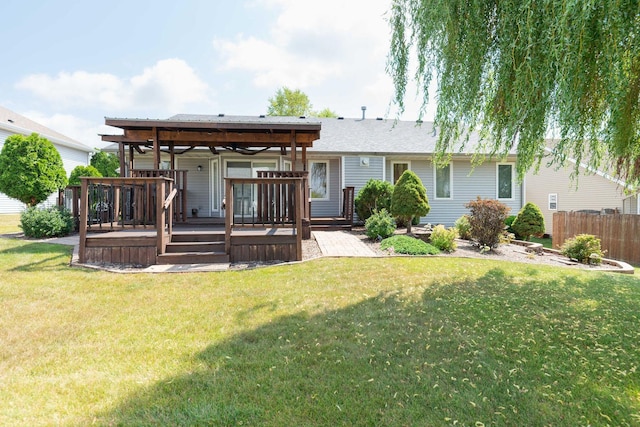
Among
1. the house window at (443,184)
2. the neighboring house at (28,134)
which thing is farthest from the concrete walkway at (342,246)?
the neighboring house at (28,134)

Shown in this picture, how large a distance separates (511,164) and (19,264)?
1441cm

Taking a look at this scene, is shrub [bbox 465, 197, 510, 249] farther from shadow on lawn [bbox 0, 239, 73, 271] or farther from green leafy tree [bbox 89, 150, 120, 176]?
green leafy tree [bbox 89, 150, 120, 176]

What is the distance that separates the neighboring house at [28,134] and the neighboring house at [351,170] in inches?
221

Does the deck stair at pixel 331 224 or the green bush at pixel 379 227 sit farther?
the deck stair at pixel 331 224

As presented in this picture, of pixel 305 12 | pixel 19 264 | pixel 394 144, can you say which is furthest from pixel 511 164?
pixel 19 264

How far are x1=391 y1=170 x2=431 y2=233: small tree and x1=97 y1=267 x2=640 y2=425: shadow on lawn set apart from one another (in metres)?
5.07

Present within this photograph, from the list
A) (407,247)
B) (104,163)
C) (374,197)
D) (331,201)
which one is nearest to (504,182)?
(374,197)

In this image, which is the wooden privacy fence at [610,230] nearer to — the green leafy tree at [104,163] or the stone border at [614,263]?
the stone border at [614,263]

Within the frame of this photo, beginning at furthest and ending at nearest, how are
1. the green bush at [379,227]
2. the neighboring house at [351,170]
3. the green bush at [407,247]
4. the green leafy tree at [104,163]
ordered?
1. the green leafy tree at [104,163]
2. the neighboring house at [351,170]
3. the green bush at [379,227]
4. the green bush at [407,247]

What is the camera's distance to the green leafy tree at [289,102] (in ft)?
102

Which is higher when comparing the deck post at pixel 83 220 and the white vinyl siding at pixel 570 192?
the white vinyl siding at pixel 570 192

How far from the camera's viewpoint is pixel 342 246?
7.15m

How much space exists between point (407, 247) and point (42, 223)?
842 centimetres

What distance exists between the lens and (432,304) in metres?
3.56
